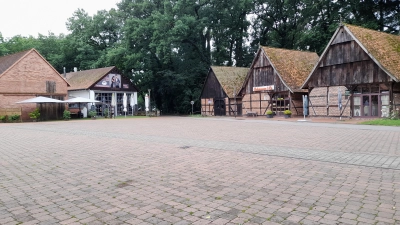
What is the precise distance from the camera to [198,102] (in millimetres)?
46969

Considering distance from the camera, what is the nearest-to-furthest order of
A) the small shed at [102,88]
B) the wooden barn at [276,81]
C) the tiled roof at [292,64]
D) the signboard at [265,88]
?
the wooden barn at [276,81] → the tiled roof at [292,64] → the signboard at [265,88] → the small shed at [102,88]

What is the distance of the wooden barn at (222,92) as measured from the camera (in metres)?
38.0

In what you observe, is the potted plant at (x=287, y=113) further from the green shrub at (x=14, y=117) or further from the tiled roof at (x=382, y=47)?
the green shrub at (x=14, y=117)

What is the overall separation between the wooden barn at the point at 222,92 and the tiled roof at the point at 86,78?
1365 centimetres

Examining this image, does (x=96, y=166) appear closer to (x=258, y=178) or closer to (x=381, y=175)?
(x=258, y=178)

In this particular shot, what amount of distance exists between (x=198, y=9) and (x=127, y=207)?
44.4 m

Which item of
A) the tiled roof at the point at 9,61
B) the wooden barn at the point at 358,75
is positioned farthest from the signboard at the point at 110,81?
the wooden barn at the point at 358,75

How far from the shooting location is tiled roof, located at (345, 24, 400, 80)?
22859 mm

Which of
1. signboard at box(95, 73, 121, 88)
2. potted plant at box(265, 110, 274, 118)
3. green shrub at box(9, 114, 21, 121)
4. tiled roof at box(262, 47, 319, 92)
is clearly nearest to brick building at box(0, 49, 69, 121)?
green shrub at box(9, 114, 21, 121)

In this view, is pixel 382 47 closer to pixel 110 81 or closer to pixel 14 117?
pixel 110 81

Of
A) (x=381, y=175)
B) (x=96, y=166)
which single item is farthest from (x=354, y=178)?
(x=96, y=166)

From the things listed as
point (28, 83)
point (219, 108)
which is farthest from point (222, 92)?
point (28, 83)

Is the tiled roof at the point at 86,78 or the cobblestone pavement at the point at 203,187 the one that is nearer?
the cobblestone pavement at the point at 203,187

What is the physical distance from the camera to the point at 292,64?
33.8 m
